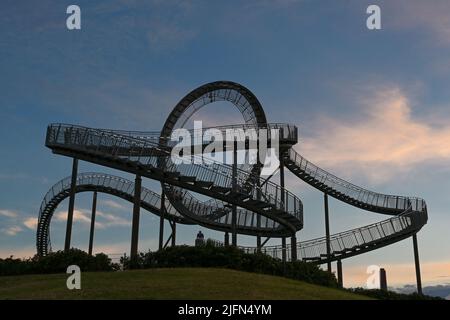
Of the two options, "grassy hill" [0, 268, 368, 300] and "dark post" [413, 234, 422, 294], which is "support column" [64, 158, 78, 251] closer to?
"grassy hill" [0, 268, 368, 300]

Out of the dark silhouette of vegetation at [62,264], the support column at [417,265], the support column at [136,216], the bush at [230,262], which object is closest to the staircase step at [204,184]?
the support column at [136,216]

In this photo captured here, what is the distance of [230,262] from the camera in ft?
87.5

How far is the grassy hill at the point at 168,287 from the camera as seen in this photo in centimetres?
1855

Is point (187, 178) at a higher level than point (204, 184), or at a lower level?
higher

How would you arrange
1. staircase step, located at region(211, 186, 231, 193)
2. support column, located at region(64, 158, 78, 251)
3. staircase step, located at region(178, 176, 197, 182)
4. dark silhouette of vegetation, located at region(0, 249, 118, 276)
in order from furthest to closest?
support column, located at region(64, 158, 78, 251), staircase step, located at region(211, 186, 231, 193), staircase step, located at region(178, 176, 197, 182), dark silhouette of vegetation, located at region(0, 249, 118, 276)

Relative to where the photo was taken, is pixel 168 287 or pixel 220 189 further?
pixel 220 189

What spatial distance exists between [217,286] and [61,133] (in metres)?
16.8

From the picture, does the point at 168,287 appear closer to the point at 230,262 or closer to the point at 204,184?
the point at 230,262

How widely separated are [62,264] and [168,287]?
10.7 metres

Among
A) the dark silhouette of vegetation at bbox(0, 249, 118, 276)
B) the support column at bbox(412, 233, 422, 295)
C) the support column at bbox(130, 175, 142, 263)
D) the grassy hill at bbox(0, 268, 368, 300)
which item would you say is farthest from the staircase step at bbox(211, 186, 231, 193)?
the support column at bbox(412, 233, 422, 295)

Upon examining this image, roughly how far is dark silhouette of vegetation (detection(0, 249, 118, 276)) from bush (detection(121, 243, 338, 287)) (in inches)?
58.3

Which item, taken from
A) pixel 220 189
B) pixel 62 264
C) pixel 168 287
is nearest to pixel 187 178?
pixel 220 189

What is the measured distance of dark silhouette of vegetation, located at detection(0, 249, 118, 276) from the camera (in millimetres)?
27969
